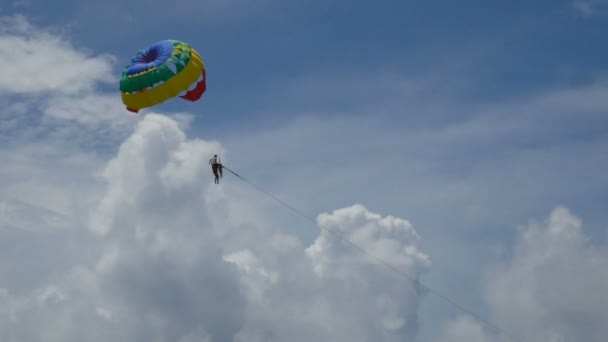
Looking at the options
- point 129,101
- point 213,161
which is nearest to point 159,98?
point 129,101

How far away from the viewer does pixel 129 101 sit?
217 ft

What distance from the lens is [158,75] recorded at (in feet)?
212

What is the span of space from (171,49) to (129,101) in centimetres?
603

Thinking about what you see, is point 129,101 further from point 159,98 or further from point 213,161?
point 213,161

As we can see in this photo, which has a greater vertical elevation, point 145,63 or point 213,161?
point 145,63

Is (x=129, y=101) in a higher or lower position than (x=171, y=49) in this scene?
lower

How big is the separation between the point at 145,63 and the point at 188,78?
4233 mm

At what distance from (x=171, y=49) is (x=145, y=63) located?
8.89ft

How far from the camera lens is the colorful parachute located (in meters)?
64.9

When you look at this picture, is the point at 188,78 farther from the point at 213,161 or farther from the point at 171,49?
the point at 213,161

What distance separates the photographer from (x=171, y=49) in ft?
219

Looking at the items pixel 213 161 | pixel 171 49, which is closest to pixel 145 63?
pixel 171 49

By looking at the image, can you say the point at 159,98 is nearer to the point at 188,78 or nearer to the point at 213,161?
the point at 188,78

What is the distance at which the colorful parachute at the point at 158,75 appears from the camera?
213 feet
